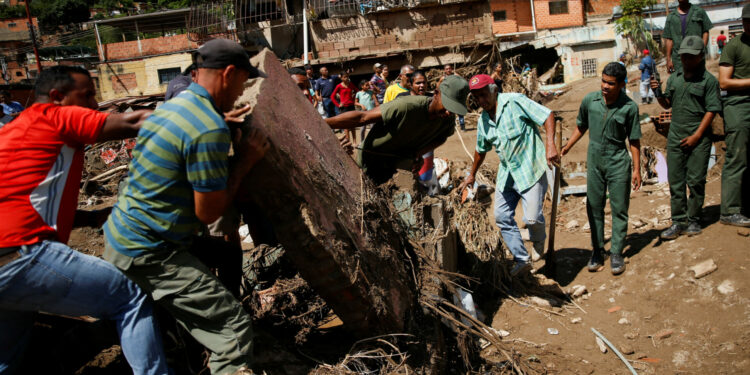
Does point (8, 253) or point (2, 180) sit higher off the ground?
point (2, 180)

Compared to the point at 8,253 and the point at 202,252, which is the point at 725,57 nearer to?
the point at 202,252

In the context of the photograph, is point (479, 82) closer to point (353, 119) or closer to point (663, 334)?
point (353, 119)

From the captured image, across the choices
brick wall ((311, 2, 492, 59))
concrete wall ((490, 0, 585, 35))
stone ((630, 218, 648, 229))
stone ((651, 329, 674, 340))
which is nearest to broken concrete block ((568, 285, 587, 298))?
stone ((651, 329, 674, 340))

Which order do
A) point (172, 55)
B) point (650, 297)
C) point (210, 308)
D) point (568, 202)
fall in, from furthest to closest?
point (172, 55), point (568, 202), point (650, 297), point (210, 308)

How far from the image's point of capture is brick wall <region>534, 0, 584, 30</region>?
28562mm

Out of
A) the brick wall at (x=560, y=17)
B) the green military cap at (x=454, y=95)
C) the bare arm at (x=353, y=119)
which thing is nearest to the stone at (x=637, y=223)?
the green military cap at (x=454, y=95)

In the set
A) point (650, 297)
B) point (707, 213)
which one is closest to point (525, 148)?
point (650, 297)

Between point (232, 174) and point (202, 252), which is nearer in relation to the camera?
point (232, 174)

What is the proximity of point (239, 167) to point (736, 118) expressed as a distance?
16.7 feet

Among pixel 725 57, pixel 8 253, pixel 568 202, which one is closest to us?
pixel 8 253

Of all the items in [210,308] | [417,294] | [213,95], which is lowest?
[417,294]

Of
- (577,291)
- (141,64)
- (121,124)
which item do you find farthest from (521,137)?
(141,64)

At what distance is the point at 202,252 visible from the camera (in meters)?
3.00

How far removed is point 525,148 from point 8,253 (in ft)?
13.1
